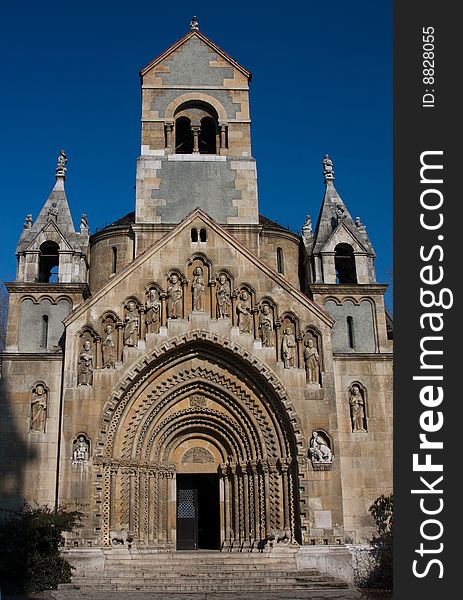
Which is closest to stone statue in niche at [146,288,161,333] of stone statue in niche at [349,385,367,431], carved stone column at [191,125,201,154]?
stone statue in niche at [349,385,367,431]

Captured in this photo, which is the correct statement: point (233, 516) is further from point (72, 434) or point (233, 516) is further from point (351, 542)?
point (72, 434)

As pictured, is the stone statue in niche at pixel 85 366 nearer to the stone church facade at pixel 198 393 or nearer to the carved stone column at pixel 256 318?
the stone church facade at pixel 198 393

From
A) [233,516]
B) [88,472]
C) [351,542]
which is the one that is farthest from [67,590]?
[351,542]

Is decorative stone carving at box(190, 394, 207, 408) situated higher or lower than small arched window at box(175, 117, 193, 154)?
lower

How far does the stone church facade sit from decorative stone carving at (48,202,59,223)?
2.5 inches

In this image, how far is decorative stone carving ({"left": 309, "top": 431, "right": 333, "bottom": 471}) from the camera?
1906 cm

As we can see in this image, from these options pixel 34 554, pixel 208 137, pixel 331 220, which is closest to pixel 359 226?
pixel 331 220

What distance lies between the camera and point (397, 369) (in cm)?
1077

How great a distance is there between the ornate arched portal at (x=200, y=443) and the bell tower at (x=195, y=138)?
234 inches

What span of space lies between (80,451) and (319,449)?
6530 millimetres

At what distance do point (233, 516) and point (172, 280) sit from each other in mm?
7130

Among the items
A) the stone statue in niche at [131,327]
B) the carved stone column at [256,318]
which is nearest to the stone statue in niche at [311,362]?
the carved stone column at [256,318]

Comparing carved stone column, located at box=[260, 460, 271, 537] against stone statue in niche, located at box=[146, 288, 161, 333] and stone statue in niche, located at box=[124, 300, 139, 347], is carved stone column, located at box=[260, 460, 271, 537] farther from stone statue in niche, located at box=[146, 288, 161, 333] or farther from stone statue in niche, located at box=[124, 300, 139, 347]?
stone statue in niche, located at box=[124, 300, 139, 347]

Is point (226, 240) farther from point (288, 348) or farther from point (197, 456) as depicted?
point (197, 456)
